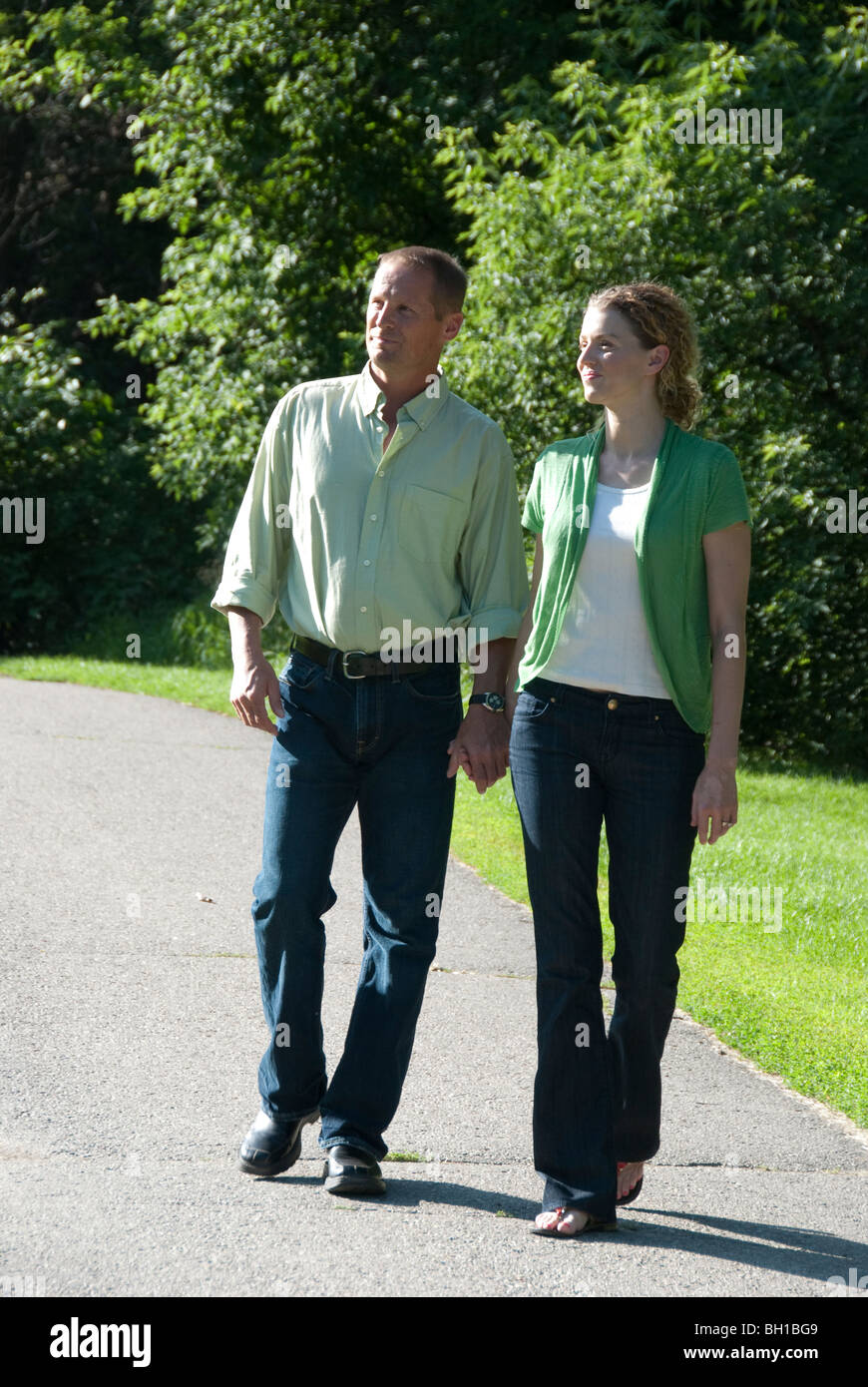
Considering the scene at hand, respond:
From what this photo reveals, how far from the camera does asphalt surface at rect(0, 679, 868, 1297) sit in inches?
133

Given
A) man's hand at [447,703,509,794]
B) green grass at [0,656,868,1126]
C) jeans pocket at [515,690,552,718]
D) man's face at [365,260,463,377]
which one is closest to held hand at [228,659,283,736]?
man's hand at [447,703,509,794]

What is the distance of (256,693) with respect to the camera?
390cm

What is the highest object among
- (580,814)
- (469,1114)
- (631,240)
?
(631,240)

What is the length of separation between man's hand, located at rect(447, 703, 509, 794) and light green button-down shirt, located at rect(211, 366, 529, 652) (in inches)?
7.7

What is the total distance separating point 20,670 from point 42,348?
568cm

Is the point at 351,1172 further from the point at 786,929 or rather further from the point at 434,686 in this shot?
the point at 786,929

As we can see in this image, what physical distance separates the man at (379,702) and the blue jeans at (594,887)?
24cm

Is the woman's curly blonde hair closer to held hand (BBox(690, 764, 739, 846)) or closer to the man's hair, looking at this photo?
the man's hair

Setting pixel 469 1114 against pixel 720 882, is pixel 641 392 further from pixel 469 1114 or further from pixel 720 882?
pixel 720 882

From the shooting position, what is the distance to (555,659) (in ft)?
12.2

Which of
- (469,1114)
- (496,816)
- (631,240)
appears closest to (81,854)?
(496,816)

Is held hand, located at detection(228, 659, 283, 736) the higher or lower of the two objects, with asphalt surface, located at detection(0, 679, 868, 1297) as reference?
higher

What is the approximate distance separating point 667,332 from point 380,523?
0.80m

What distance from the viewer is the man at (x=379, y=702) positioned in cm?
387
